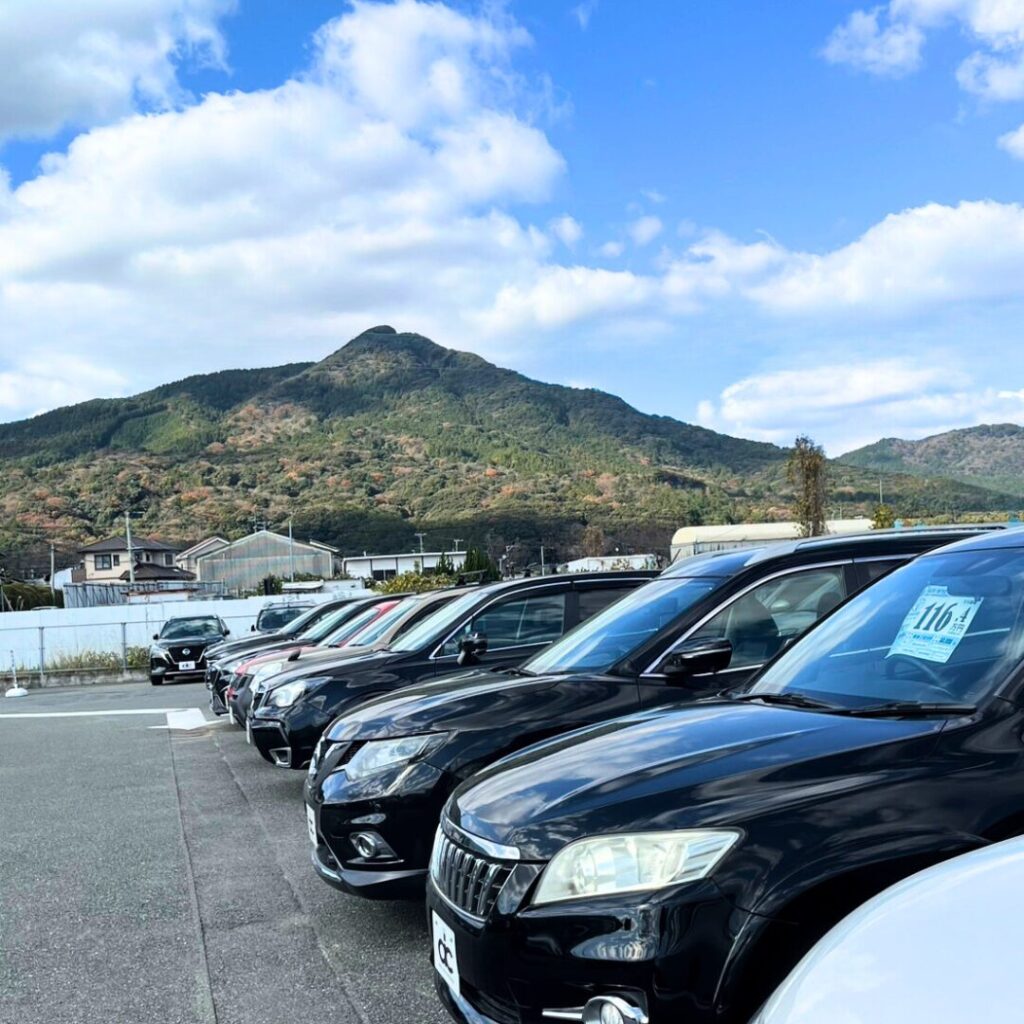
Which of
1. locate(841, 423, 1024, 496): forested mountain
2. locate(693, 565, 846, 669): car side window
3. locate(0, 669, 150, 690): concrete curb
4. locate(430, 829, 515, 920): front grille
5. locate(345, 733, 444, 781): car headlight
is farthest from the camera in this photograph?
locate(841, 423, 1024, 496): forested mountain

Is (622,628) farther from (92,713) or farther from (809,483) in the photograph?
(809,483)

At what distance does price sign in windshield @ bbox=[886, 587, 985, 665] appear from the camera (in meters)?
3.49

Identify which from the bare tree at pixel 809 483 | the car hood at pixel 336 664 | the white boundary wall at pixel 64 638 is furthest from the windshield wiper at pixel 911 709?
the bare tree at pixel 809 483

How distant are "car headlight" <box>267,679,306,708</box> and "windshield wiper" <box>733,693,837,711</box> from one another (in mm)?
4914

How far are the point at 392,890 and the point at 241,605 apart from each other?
104ft

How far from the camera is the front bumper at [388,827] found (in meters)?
4.86

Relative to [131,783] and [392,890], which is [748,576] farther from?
[131,783]

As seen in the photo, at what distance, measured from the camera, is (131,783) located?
9570 millimetres

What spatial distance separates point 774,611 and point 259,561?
90.6 m

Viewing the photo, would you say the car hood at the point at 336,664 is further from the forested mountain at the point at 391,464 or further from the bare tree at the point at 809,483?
the forested mountain at the point at 391,464

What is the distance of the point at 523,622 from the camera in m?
7.97

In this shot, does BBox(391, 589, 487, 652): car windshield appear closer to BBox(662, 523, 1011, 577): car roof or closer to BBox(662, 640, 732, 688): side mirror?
BBox(662, 523, 1011, 577): car roof

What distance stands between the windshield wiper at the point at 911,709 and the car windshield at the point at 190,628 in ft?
76.7

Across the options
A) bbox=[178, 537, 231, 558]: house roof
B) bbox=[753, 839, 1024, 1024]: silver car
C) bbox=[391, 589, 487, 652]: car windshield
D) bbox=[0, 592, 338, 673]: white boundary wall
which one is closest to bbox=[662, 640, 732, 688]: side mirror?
bbox=[753, 839, 1024, 1024]: silver car
